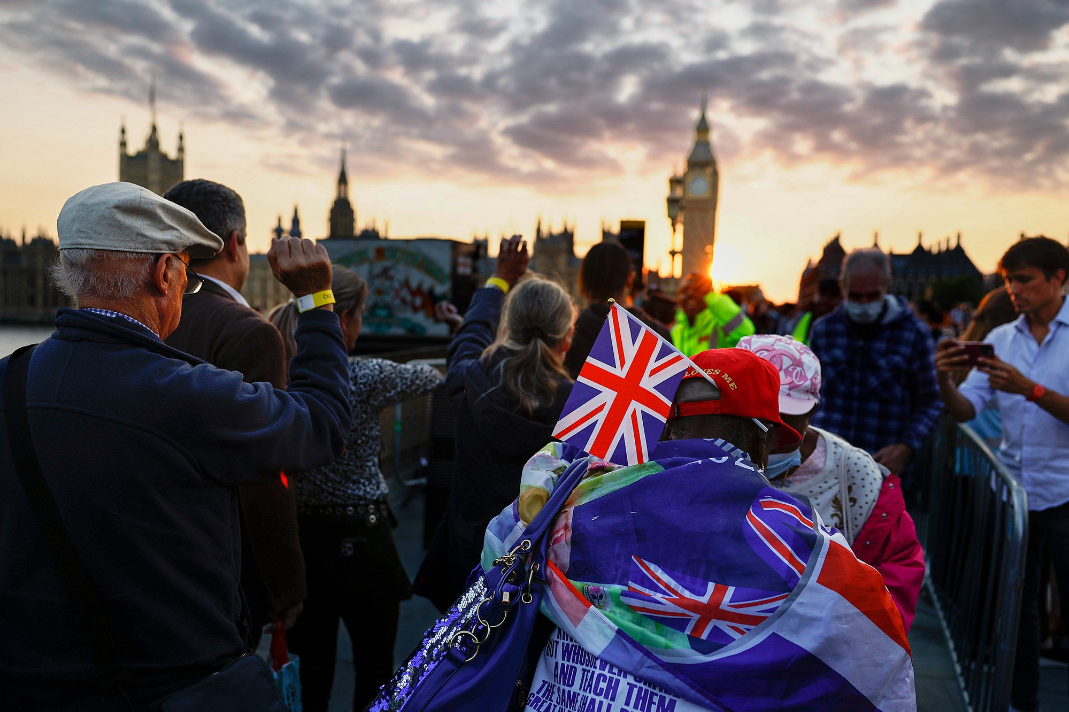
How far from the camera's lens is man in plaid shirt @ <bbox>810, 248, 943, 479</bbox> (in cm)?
420

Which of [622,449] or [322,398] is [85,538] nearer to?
[322,398]

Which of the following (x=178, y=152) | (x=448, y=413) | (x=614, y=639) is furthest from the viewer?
(x=178, y=152)

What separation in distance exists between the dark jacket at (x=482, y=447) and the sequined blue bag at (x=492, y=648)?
1.42 meters

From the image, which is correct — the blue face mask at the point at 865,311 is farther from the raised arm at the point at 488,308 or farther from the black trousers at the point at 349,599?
the black trousers at the point at 349,599

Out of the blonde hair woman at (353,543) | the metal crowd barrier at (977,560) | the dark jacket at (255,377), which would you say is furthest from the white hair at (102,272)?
the metal crowd barrier at (977,560)

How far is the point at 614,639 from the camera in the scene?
135 cm

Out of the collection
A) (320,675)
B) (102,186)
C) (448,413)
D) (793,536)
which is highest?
(102,186)

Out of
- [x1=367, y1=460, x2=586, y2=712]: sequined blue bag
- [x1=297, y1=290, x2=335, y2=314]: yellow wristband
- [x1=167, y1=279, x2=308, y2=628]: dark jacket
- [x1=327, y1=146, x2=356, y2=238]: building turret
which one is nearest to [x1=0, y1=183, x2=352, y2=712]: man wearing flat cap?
[x1=297, y1=290, x2=335, y2=314]: yellow wristband

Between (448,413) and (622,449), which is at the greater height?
(622,449)

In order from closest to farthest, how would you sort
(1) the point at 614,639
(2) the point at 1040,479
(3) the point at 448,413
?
(1) the point at 614,639, (2) the point at 1040,479, (3) the point at 448,413

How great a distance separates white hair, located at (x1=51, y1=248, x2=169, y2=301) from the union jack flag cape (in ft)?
3.90

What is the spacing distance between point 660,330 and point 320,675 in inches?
107

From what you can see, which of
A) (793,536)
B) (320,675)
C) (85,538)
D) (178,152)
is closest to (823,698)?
(793,536)

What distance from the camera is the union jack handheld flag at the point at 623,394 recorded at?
5.19 feet
